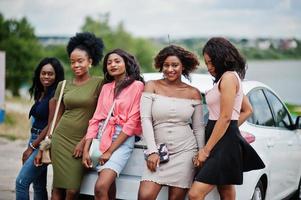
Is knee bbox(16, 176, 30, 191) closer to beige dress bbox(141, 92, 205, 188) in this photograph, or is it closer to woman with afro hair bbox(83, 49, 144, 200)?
woman with afro hair bbox(83, 49, 144, 200)

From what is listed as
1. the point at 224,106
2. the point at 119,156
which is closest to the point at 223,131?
the point at 224,106

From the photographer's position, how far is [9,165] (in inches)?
359

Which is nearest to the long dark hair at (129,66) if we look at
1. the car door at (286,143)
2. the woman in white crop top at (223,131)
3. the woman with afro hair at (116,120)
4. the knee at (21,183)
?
the woman with afro hair at (116,120)

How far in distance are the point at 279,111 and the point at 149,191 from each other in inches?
96.8

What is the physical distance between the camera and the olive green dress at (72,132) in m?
4.64

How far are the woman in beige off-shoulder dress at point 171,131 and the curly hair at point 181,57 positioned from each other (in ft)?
0.04

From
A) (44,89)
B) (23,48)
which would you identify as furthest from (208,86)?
(23,48)

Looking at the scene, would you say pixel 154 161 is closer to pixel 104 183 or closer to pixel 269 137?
pixel 104 183

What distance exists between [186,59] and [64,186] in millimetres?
1447

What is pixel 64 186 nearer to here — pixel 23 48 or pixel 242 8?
pixel 242 8

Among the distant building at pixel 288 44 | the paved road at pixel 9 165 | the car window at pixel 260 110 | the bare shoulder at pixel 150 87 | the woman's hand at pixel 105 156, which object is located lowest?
the paved road at pixel 9 165

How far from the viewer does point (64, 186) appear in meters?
4.64

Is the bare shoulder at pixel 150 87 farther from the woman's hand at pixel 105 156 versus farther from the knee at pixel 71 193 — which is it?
the knee at pixel 71 193

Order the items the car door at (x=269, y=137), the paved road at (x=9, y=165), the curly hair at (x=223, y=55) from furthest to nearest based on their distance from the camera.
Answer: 1. the paved road at (x=9, y=165)
2. the car door at (x=269, y=137)
3. the curly hair at (x=223, y=55)
